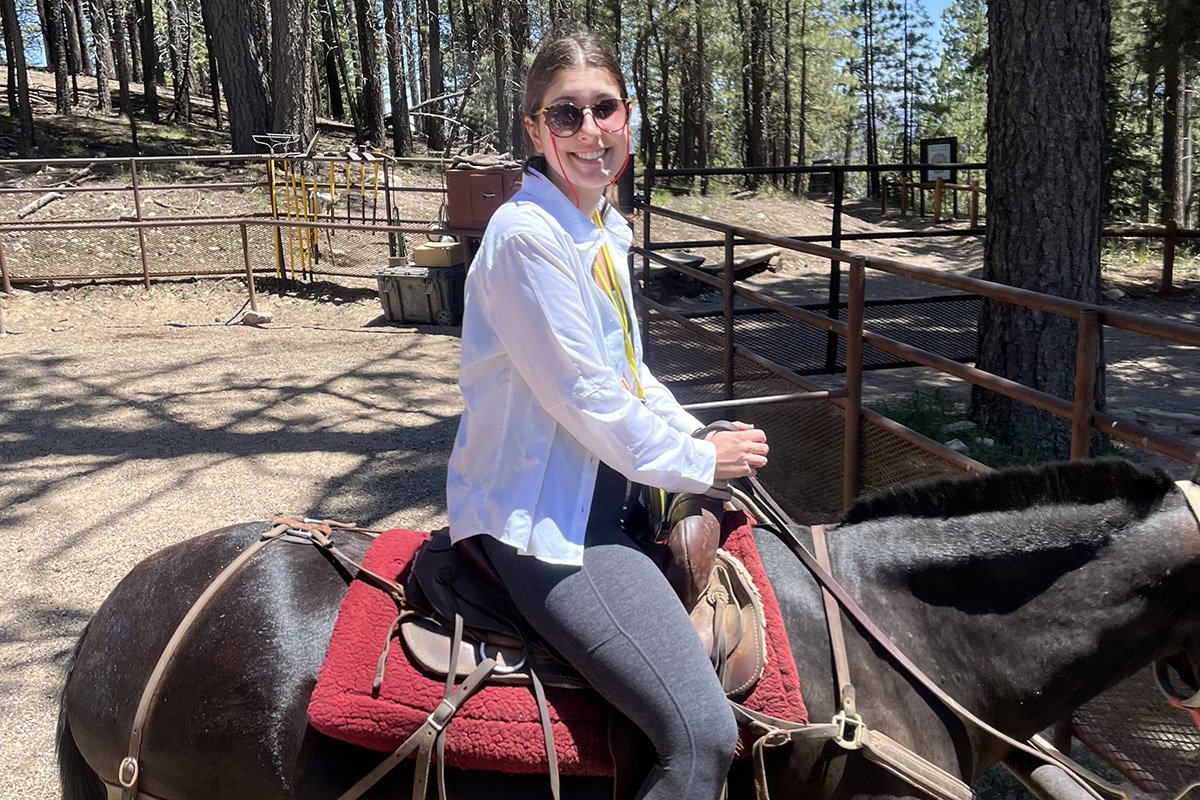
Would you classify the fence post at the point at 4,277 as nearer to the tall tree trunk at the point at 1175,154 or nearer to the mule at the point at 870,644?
the mule at the point at 870,644

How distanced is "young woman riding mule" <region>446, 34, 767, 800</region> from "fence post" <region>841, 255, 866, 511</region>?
2.54 meters

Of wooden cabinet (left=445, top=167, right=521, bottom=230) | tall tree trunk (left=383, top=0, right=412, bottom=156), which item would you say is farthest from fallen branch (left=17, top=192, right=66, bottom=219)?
tall tree trunk (left=383, top=0, right=412, bottom=156)

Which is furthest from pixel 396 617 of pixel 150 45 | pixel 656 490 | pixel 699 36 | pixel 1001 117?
pixel 699 36

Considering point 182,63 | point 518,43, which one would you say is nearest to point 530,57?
point 518,43

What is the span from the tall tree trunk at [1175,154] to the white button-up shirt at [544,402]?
20.7 m

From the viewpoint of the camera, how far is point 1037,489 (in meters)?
2.19

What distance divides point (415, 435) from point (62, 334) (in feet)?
17.7

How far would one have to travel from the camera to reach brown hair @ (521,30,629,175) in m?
1.98

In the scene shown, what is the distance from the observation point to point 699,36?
109 ft

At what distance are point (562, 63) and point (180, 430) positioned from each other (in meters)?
5.92

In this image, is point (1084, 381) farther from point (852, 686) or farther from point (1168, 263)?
point (1168, 263)

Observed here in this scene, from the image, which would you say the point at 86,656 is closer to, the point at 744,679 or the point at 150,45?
the point at 744,679

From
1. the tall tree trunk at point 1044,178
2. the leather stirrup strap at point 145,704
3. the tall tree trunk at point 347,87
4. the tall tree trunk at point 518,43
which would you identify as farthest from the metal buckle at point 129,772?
the tall tree trunk at point 518,43

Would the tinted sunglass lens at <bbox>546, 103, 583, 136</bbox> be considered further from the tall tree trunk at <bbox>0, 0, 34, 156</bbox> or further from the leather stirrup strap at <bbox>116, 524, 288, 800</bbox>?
the tall tree trunk at <bbox>0, 0, 34, 156</bbox>
